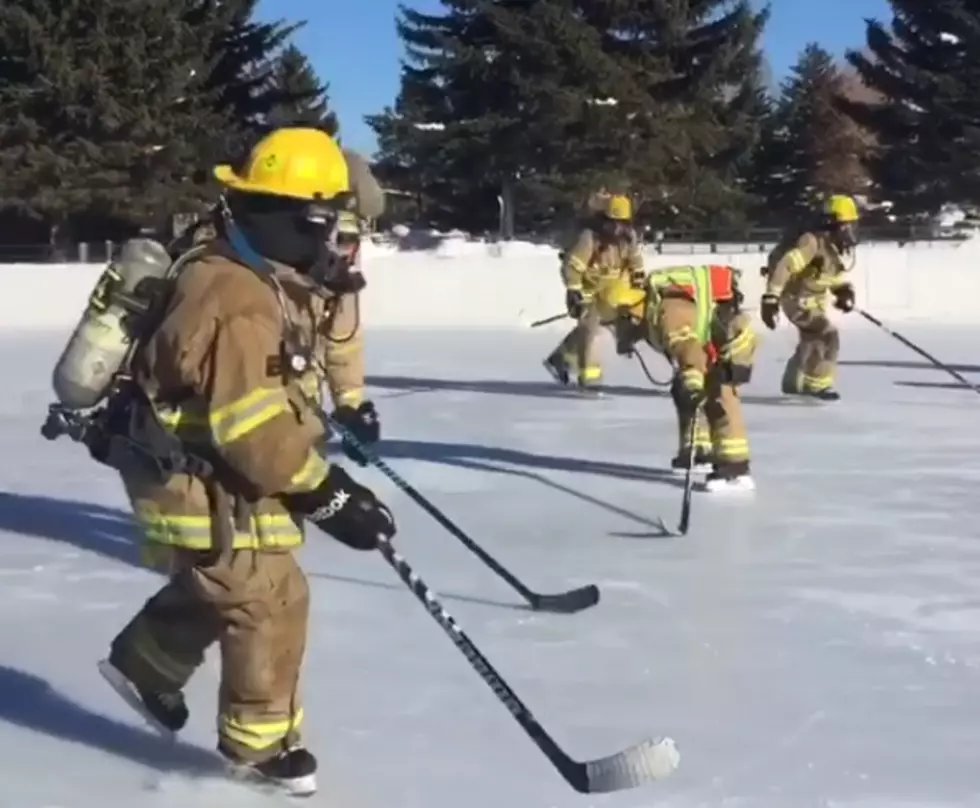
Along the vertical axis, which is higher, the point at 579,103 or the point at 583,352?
the point at 579,103

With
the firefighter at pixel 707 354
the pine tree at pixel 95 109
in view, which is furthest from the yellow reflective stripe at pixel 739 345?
the pine tree at pixel 95 109

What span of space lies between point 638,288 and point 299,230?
247 inches

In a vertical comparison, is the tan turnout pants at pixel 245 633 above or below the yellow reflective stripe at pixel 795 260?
below

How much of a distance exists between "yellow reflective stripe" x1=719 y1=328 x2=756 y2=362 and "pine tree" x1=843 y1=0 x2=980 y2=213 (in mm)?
22289

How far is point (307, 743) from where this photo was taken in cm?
340

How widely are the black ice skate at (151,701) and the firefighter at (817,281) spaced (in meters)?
6.19

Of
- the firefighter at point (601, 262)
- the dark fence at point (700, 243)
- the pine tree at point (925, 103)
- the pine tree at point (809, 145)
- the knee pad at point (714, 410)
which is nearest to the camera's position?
the knee pad at point (714, 410)

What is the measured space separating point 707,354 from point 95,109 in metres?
21.0

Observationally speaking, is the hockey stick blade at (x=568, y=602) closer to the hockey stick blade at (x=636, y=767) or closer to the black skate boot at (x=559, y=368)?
the hockey stick blade at (x=636, y=767)

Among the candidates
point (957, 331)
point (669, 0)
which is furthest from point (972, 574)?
point (669, 0)

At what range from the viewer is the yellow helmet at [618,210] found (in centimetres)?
945

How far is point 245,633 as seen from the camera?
2.93 metres

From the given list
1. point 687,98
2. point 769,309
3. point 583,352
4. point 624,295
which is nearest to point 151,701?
point 624,295

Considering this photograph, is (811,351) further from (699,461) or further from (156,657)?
(156,657)
